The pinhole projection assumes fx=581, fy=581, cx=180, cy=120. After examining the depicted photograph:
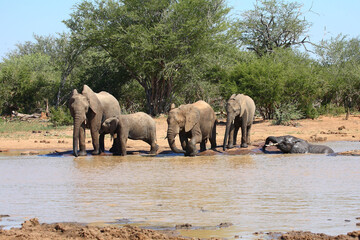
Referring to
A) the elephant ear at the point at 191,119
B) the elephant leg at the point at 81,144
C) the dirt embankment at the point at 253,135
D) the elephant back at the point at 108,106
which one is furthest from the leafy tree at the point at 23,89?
the elephant ear at the point at 191,119

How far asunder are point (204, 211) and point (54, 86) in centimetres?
3139

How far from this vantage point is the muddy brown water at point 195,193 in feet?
20.9

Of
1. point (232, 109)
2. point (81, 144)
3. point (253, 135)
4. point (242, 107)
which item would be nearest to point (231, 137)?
point (232, 109)

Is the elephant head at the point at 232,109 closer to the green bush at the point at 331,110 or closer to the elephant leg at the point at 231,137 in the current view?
the elephant leg at the point at 231,137

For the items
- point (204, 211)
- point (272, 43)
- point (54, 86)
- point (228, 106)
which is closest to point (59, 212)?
point (204, 211)

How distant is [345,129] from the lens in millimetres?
22688

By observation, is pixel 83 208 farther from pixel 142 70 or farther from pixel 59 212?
pixel 142 70

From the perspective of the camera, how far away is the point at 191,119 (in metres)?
14.9

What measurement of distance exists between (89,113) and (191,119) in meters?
3.05

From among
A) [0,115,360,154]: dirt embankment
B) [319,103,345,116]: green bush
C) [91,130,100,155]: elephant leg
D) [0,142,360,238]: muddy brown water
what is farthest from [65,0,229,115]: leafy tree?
[0,142,360,238]: muddy brown water

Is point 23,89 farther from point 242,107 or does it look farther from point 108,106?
point 242,107

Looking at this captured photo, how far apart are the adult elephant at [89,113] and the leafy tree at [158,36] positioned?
37.9 feet

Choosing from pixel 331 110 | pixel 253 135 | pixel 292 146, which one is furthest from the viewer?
pixel 331 110

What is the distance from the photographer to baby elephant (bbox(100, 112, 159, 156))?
15688 millimetres
